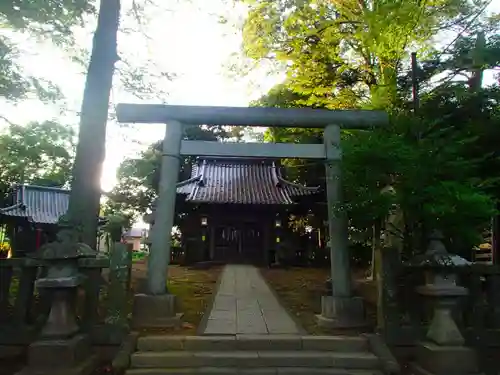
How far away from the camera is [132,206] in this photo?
3309 centimetres

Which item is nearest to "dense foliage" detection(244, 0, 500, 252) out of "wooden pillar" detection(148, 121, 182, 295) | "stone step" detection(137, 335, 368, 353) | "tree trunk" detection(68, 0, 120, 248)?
"stone step" detection(137, 335, 368, 353)

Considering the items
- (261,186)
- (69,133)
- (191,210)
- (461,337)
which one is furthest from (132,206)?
(461,337)

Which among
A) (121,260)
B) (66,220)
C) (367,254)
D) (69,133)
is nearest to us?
(66,220)

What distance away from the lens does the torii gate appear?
6469 mm

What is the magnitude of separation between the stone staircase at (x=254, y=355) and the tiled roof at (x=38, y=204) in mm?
23615

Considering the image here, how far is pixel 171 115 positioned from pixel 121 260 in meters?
2.70

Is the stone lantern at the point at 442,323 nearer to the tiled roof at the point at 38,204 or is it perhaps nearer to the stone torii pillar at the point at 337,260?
the stone torii pillar at the point at 337,260

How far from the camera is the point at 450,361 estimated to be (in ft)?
15.2

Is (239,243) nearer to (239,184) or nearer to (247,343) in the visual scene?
(239,184)

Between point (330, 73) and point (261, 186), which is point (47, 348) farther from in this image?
point (261, 186)

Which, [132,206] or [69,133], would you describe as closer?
[69,133]

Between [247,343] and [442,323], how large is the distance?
8.51 feet

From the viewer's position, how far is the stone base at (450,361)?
4.60 m

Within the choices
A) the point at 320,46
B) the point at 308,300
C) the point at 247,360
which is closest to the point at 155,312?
the point at 247,360
